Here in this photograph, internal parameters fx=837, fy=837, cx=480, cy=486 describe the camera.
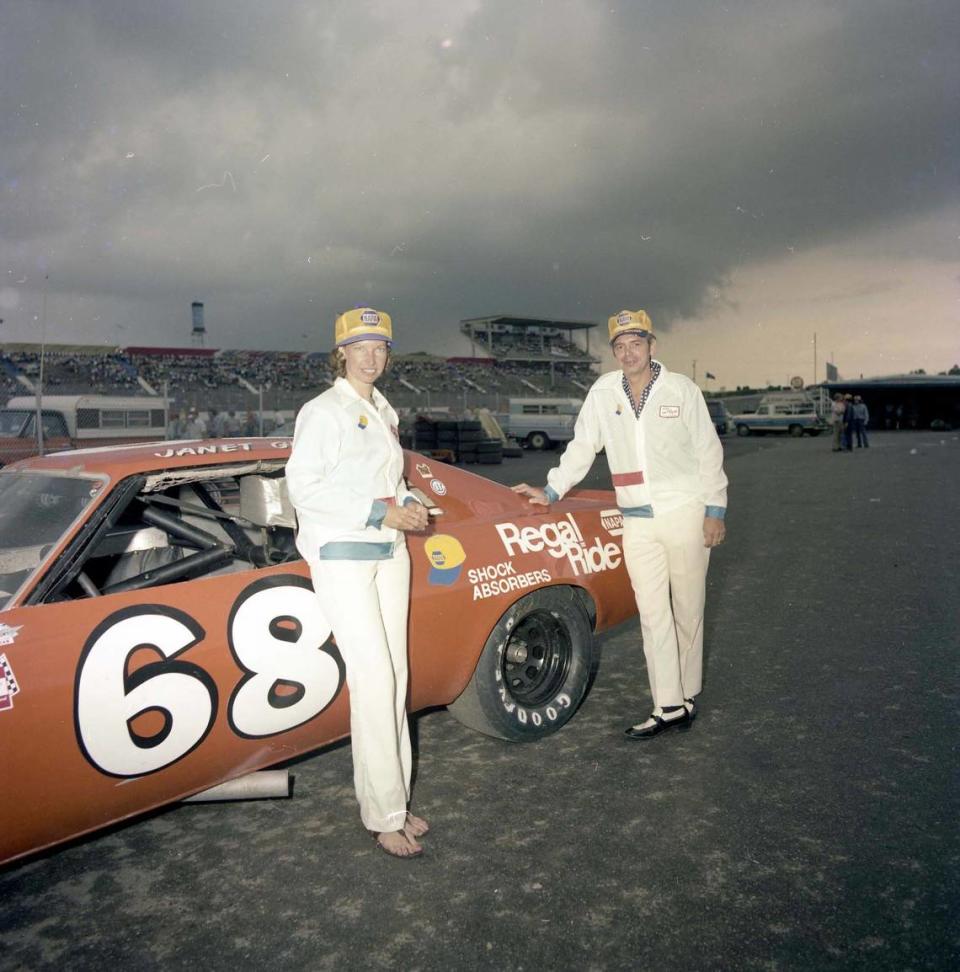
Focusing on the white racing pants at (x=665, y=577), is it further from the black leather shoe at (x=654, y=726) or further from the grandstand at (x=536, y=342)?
the grandstand at (x=536, y=342)

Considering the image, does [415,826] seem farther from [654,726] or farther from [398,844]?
[654,726]

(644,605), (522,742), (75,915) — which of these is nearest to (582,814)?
(522,742)

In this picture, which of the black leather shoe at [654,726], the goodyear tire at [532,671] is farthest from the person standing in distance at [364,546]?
the black leather shoe at [654,726]

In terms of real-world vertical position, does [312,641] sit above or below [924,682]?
above

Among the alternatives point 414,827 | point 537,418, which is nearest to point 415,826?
point 414,827

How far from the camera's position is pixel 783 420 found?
39.7m

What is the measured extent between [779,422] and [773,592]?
35463 mm

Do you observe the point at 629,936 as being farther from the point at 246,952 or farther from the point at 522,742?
the point at 522,742

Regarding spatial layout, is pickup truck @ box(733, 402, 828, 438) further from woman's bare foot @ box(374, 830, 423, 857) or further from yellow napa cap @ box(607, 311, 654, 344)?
woman's bare foot @ box(374, 830, 423, 857)

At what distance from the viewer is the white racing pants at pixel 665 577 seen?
3.70 meters

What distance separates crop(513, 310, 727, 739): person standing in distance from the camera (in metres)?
3.67

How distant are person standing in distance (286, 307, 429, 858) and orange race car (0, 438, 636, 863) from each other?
216mm

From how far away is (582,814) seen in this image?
305 centimetres

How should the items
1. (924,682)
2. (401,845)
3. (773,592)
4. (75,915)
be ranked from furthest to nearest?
1. (773,592)
2. (924,682)
3. (401,845)
4. (75,915)
